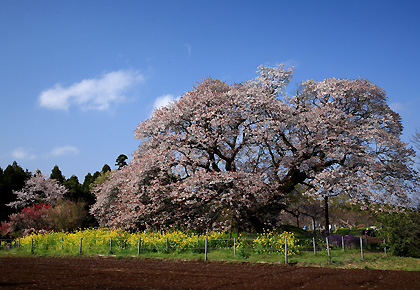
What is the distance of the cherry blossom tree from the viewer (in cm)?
4594

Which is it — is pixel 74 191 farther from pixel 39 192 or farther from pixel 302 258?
pixel 302 258

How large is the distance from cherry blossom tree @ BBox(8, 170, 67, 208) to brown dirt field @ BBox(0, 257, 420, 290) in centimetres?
3288

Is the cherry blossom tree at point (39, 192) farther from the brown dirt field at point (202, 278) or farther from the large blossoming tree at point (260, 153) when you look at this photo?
the brown dirt field at point (202, 278)

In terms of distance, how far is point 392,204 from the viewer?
2209cm

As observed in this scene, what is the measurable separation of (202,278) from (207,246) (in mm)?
8457

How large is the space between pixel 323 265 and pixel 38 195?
40.9 m

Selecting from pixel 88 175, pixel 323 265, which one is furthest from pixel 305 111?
pixel 88 175

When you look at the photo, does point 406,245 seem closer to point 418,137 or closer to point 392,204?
point 392,204

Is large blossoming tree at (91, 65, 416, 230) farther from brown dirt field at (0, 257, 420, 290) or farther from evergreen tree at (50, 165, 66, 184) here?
evergreen tree at (50, 165, 66, 184)

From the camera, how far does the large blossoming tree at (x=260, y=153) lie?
23.1m

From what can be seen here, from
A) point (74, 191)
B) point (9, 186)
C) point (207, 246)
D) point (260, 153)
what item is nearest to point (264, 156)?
point (260, 153)

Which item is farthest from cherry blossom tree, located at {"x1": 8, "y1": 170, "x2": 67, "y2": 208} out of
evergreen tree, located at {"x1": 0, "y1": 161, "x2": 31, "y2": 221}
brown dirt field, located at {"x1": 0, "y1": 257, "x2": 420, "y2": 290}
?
brown dirt field, located at {"x1": 0, "y1": 257, "x2": 420, "y2": 290}

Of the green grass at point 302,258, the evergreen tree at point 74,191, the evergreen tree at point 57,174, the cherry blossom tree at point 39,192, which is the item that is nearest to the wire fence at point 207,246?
the green grass at point 302,258

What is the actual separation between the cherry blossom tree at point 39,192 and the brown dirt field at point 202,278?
32882mm
